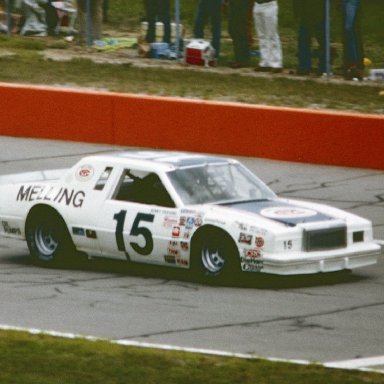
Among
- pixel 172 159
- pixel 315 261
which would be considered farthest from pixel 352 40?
pixel 315 261

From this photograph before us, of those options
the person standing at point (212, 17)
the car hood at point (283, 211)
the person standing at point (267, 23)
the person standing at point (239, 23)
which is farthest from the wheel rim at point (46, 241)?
the person standing at point (212, 17)

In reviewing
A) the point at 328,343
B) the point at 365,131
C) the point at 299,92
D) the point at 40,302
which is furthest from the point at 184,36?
the point at 328,343

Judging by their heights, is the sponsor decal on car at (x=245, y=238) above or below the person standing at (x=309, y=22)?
below

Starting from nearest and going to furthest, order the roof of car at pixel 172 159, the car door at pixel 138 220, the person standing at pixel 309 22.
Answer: the car door at pixel 138 220 → the roof of car at pixel 172 159 → the person standing at pixel 309 22

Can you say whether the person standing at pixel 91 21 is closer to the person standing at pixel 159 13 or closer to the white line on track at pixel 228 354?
the person standing at pixel 159 13

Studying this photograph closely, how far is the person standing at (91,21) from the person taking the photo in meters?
26.8

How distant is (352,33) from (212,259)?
1054cm

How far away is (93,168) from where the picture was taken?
14203 millimetres

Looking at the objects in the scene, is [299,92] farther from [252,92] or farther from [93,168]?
[93,168]

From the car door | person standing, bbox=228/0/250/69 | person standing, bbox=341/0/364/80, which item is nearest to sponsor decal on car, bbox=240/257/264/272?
the car door

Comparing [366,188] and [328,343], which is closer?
[328,343]

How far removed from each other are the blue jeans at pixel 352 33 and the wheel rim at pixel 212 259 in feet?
34.1

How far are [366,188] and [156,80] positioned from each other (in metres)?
6.32

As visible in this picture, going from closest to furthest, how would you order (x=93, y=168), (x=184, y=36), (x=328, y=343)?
(x=328, y=343) < (x=93, y=168) < (x=184, y=36)
